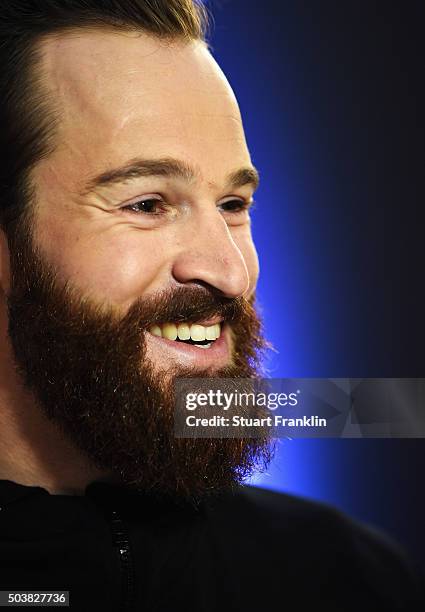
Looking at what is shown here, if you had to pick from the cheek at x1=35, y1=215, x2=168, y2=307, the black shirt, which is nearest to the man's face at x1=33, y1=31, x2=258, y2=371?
the cheek at x1=35, y1=215, x2=168, y2=307

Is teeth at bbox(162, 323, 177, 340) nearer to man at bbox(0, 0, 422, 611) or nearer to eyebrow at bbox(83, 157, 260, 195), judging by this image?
man at bbox(0, 0, 422, 611)

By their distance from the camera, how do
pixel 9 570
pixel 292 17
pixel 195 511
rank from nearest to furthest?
pixel 9 570, pixel 195 511, pixel 292 17

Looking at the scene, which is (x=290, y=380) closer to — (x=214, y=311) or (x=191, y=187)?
(x=214, y=311)

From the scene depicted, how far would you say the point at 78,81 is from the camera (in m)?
1.04

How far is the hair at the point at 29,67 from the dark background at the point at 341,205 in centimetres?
22

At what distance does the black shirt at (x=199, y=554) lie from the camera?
3.29 feet

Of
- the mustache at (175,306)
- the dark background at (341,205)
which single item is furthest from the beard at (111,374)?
the dark background at (341,205)

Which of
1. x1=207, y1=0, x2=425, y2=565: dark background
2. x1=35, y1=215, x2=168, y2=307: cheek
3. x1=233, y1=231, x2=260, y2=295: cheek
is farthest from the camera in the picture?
x1=207, y1=0, x2=425, y2=565: dark background

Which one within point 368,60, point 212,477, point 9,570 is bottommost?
point 9,570

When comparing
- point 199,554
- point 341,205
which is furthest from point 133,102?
point 199,554

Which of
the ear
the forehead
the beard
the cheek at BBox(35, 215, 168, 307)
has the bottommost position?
the beard

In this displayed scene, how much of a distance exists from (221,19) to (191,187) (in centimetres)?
40

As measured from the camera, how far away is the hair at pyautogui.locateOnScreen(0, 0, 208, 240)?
1.05 meters

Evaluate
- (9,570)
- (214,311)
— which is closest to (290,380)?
(214,311)
